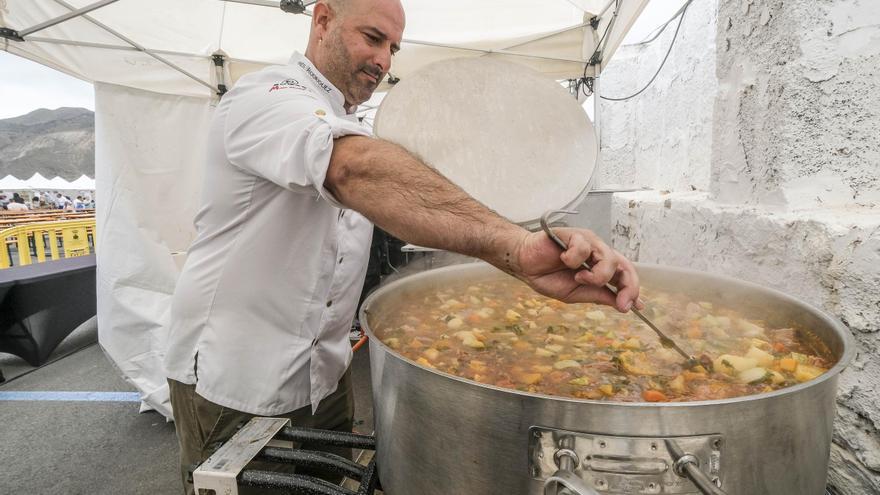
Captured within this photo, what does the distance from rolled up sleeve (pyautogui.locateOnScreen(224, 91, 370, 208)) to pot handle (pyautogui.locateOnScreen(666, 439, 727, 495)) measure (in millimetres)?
829

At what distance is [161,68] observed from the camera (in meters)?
4.01

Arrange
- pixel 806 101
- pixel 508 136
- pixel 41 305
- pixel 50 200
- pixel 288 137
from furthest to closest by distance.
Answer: pixel 50 200, pixel 41 305, pixel 508 136, pixel 806 101, pixel 288 137

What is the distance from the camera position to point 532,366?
153cm

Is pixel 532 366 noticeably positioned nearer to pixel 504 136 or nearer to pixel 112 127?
pixel 504 136

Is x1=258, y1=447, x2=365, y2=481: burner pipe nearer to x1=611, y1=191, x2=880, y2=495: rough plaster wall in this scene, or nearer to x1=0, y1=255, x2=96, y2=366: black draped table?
x1=611, y1=191, x2=880, y2=495: rough plaster wall

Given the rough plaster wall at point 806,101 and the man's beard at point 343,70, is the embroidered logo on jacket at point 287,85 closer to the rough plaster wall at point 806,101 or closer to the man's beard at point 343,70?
the man's beard at point 343,70

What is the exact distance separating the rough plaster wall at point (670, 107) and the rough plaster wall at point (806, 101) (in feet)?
6.00

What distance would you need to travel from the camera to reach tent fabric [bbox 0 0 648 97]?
11.1 ft

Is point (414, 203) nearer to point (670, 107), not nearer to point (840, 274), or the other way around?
point (840, 274)

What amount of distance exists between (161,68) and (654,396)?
4.59 m

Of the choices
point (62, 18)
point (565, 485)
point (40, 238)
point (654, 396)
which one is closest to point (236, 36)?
point (62, 18)

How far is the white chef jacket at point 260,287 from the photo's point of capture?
1.48m

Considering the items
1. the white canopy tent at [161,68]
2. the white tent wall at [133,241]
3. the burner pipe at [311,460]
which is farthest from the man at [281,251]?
the white tent wall at [133,241]

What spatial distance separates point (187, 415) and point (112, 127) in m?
3.28
